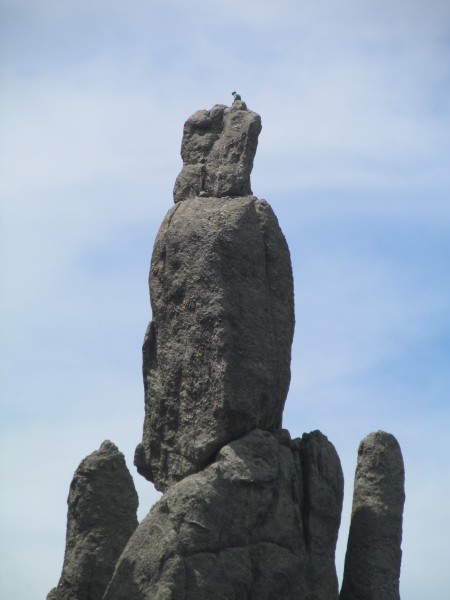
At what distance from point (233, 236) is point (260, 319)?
1153 millimetres

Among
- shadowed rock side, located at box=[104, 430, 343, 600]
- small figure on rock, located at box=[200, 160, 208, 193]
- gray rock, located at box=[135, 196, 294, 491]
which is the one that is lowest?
shadowed rock side, located at box=[104, 430, 343, 600]

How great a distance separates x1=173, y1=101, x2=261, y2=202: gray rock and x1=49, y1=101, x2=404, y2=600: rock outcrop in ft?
0.07

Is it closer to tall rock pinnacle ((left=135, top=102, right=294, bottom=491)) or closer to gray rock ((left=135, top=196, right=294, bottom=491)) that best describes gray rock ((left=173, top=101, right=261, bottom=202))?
tall rock pinnacle ((left=135, top=102, right=294, bottom=491))

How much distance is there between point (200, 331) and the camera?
80.8 ft

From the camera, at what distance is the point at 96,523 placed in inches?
1004

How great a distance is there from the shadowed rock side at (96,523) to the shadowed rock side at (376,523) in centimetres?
309

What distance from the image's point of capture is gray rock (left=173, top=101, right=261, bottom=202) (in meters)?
25.8

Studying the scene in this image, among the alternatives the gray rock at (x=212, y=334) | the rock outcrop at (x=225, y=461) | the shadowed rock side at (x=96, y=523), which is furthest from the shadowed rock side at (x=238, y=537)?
the shadowed rock side at (x=96, y=523)

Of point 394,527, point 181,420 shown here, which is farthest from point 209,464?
point 394,527

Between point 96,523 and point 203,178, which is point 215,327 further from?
point 96,523

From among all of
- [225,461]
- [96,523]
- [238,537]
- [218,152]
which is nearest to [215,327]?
[225,461]

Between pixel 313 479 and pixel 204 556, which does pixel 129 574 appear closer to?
pixel 204 556

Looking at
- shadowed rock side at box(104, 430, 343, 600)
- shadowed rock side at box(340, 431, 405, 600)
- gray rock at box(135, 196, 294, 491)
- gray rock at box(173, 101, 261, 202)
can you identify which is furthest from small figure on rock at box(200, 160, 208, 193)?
shadowed rock side at box(340, 431, 405, 600)

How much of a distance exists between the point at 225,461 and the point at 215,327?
1813 millimetres
